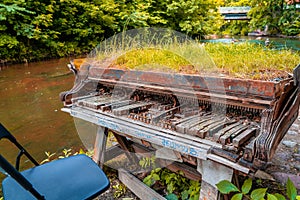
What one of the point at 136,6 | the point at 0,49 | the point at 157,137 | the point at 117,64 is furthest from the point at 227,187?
the point at 136,6

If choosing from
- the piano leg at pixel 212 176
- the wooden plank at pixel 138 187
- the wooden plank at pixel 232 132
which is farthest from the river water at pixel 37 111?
the wooden plank at pixel 232 132

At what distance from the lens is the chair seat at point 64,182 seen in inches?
40.9

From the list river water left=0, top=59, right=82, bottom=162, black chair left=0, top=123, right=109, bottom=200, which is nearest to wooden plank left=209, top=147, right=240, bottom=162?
black chair left=0, top=123, right=109, bottom=200

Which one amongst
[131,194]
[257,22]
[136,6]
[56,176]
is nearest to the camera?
[56,176]

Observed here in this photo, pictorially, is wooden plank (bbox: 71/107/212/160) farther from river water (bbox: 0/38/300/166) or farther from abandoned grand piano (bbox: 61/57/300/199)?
river water (bbox: 0/38/300/166)

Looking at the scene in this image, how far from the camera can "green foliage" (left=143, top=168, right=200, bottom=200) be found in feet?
5.82

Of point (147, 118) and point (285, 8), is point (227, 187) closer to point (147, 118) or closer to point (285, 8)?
point (147, 118)

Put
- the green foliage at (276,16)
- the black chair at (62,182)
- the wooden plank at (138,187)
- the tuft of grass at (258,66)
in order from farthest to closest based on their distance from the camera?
the green foliage at (276,16)
the wooden plank at (138,187)
the tuft of grass at (258,66)
the black chair at (62,182)

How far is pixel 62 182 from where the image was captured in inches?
44.7

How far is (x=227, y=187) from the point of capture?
42.2 inches

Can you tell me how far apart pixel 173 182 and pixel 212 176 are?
0.85 metres

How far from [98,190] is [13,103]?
4270mm

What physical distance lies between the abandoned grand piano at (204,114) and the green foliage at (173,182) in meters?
0.50

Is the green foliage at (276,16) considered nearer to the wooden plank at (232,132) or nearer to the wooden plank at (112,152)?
the wooden plank at (112,152)
